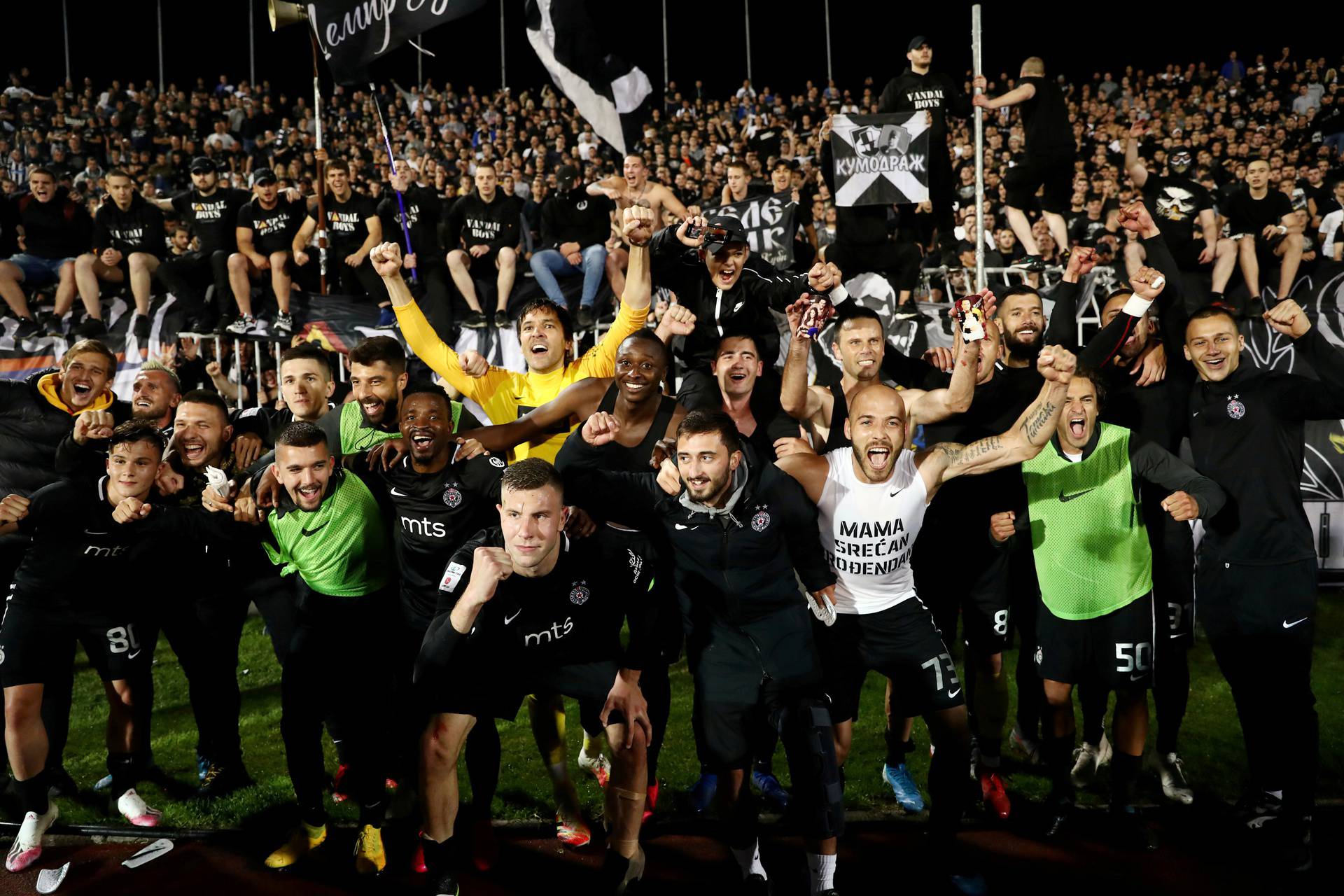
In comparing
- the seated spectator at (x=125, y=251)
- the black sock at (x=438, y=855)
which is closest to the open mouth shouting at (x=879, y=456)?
the black sock at (x=438, y=855)

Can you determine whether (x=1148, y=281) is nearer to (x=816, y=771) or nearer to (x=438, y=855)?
(x=816, y=771)

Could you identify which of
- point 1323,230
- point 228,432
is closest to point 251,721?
point 228,432

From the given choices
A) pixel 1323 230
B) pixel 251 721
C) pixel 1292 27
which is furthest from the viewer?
pixel 1292 27

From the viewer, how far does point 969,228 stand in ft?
36.8

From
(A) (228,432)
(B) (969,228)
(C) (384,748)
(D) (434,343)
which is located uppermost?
(B) (969,228)

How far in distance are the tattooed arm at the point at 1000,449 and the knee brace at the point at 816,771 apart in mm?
1252

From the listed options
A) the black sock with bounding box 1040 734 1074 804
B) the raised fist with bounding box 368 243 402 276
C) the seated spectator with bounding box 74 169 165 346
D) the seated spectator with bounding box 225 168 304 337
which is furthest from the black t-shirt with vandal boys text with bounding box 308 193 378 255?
the black sock with bounding box 1040 734 1074 804

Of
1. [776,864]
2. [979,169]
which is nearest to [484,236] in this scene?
[979,169]

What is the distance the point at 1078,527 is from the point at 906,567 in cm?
97

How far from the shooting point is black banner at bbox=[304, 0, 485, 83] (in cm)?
889

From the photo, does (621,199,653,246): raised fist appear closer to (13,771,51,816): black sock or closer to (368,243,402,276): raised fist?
(368,243,402,276): raised fist

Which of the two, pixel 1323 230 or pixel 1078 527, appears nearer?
pixel 1078 527

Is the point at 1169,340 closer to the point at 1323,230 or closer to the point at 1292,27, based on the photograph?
the point at 1323,230

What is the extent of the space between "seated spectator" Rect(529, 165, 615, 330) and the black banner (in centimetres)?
261
